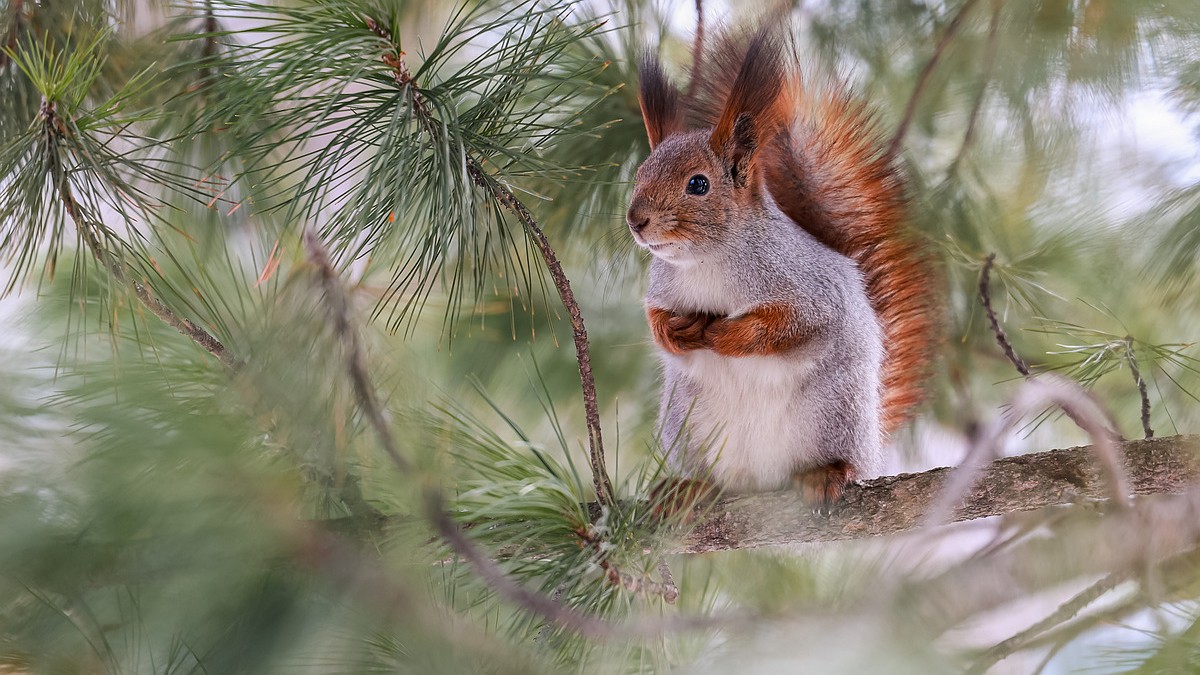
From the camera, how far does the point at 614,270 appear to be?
1.35 metres

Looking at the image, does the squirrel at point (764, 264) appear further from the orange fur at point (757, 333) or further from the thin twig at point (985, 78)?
the thin twig at point (985, 78)

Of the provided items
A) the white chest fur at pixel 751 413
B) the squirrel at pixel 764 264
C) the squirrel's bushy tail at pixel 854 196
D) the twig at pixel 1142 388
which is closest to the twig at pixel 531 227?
the squirrel at pixel 764 264

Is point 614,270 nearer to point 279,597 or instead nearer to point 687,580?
point 687,580

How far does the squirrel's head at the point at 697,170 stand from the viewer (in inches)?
41.3

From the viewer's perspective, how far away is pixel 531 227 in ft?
2.87

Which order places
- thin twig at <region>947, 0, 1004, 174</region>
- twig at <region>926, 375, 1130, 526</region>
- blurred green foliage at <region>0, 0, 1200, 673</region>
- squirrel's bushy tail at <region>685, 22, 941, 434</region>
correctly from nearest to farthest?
1. blurred green foliage at <region>0, 0, 1200, 673</region>
2. twig at <region>926, 375, 1130, 526</region>
3. squirrel's bushy tail at <region>685, 22, 941, 434</region>
4. thin twig at <region>947, 0, 1004, 174</region>

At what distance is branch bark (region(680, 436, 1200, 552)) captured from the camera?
105cm

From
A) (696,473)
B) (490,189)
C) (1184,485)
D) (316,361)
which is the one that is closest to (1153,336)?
(1184,485)

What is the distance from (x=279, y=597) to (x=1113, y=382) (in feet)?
4.20

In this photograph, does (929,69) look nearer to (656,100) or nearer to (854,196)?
(854,196)

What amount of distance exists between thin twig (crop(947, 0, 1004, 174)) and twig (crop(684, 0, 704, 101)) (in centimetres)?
42

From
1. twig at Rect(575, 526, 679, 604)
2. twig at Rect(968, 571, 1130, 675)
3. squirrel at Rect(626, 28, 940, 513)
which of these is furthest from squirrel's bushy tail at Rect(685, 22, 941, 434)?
twig at Rect(575, 526, 679, 604)

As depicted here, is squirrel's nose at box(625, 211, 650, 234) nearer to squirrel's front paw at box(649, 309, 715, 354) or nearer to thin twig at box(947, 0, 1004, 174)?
squirrel's front paw at box(649, 309, 715, 354)

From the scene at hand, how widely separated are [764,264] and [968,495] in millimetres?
311
